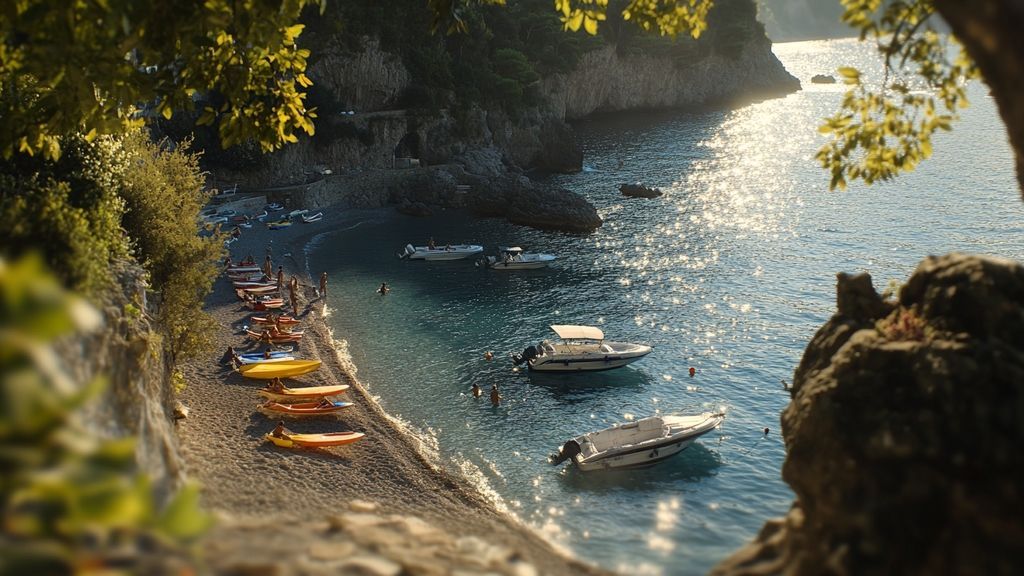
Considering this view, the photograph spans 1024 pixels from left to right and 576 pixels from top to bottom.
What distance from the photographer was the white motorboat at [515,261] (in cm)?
5616

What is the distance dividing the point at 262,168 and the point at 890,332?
68930 mm

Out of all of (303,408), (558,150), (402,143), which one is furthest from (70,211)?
(558,150)

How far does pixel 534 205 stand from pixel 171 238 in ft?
164

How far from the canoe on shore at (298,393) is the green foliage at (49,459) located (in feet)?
93.2

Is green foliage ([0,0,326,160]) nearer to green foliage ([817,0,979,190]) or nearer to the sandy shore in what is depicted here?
the sandy shore

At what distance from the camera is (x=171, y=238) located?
80.5 feet

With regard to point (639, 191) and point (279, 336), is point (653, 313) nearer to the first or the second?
point (279, 336)

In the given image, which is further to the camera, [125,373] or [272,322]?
[272,322]

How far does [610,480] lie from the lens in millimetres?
28703

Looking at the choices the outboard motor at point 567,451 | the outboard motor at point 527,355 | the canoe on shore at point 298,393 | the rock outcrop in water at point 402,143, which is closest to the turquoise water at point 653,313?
the outboard motor at point 567,451

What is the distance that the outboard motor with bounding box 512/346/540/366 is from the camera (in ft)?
125

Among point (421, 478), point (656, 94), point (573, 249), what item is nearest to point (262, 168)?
point (573, 249)

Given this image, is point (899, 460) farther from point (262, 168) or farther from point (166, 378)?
point (262, 168)

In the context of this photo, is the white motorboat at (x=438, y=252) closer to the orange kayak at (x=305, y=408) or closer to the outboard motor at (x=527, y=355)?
the outboard motor at (x=527, y=355)
